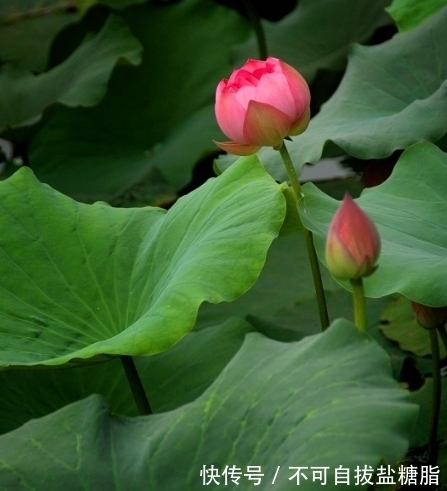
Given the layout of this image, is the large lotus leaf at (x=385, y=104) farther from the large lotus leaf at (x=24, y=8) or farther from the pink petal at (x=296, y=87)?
the large lotus leaf at (x=24, y=8)

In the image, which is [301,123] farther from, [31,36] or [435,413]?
[31,36]

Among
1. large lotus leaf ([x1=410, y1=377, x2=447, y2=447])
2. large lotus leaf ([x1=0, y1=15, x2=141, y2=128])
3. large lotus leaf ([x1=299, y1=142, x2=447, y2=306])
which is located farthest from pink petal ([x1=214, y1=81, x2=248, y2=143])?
large lotus leaf ([x1=0, y1=15, x2=141, y2=128])

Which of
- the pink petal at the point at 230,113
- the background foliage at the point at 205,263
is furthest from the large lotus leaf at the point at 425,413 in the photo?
the pink petal at the point at 230,113

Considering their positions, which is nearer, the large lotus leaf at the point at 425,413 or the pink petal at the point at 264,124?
the pink petal at the point at 264,124

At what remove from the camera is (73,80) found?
207cm

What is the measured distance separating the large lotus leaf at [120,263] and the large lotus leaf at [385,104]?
0.25m

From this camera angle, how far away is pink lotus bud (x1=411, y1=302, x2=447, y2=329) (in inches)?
41.0

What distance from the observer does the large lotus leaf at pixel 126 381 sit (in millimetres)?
1229

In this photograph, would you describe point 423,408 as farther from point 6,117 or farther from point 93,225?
point 6,117

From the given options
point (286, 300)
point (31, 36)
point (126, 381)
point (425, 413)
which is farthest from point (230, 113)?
point (31, 36)

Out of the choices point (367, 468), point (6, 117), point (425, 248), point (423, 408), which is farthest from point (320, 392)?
point (6, 117)

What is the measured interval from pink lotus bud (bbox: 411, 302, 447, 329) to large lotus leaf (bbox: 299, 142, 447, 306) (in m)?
0.06

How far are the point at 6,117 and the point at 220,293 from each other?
49.2 inches

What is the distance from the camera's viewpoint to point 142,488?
793 millimetres
